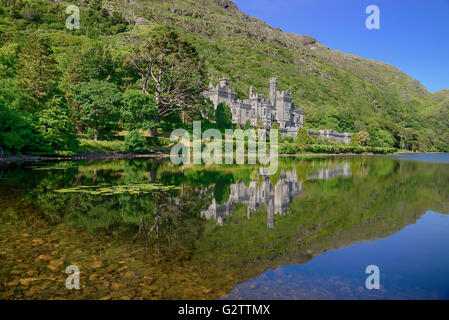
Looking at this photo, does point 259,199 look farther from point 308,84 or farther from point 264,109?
point 308,84

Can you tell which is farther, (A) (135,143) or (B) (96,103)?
(B) (96,103)

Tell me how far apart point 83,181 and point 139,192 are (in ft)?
14.8

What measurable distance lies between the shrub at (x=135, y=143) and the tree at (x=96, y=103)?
17.0 ft

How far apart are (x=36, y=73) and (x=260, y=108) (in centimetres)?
5790

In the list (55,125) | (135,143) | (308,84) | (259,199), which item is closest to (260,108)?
(135,143)

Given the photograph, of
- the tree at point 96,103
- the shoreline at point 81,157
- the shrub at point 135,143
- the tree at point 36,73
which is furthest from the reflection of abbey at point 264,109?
the tree at point 36,73

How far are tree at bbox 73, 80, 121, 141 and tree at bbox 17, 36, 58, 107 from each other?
4767 mm

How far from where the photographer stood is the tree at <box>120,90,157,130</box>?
39000 millimetres

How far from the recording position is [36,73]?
31.4 m

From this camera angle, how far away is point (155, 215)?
9398 millimetres

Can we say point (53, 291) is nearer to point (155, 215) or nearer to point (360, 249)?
point (155, 215)

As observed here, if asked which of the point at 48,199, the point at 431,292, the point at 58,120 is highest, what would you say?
the point at 58,120

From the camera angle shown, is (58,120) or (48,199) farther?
(58,120)
